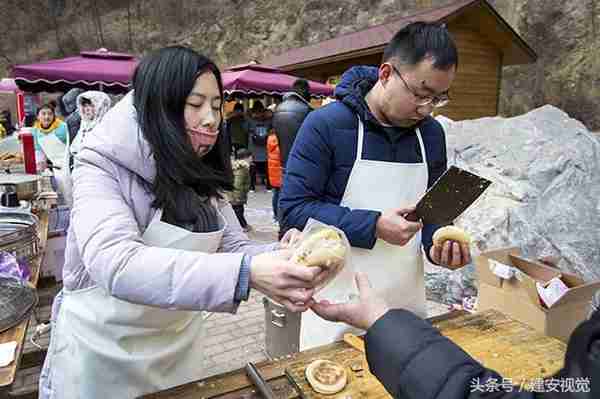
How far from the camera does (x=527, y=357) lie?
1.38 m

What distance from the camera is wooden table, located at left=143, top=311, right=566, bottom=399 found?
121cm

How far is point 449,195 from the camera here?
1.49m

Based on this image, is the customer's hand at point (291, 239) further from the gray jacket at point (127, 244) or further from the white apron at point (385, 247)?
the white apron at point (385, 247)

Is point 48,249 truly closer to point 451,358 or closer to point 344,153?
point 344,153

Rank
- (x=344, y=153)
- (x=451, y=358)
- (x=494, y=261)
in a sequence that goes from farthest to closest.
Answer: (x=494, y=261), (x=344, y=153), (x=451, y=358)

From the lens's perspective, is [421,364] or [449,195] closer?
[421,364]

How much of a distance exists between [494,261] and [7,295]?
2.59m

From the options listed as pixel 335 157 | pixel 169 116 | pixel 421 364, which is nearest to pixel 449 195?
pixel 335 157

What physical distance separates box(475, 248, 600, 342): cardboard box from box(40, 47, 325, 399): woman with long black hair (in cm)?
194

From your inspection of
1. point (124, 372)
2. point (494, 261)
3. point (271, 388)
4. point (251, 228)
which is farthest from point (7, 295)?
point (251, 228)

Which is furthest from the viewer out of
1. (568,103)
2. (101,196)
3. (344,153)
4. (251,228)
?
(568,103)

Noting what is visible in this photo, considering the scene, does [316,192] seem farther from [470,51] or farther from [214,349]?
[470,51]

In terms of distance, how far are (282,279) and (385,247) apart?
0.87m

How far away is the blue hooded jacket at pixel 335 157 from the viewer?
66.7 inches
